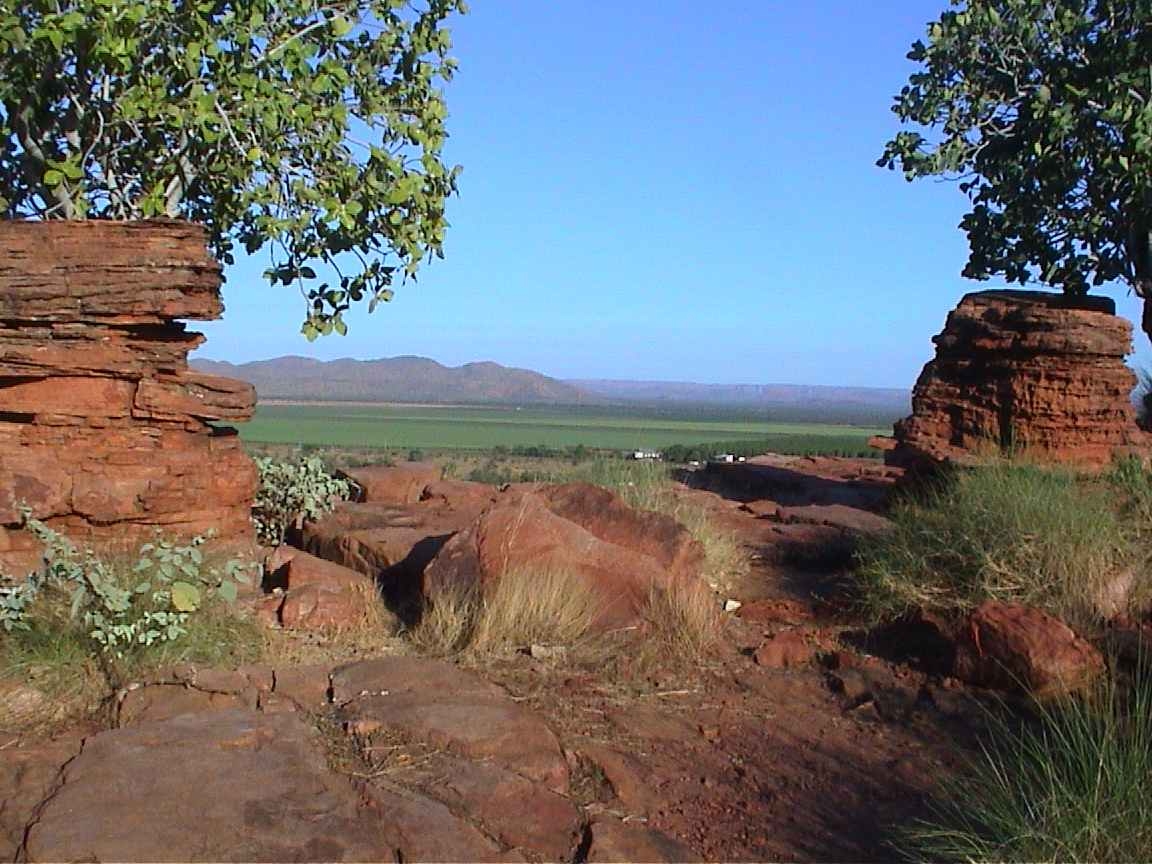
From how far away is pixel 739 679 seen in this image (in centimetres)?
627

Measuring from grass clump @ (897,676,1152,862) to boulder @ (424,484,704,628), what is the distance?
2527 mm

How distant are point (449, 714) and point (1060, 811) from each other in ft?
8.14

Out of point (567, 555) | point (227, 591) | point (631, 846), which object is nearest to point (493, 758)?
point (631, 846)

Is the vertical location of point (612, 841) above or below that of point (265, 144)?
below

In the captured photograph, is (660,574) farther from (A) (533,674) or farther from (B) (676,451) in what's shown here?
(B) (676,451)

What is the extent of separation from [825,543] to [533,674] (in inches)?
155

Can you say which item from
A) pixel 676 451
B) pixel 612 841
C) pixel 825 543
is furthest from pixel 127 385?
pixel 676 451

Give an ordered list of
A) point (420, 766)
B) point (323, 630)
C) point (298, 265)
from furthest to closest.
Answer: point (298, 265)
point (323, 630)
point (420, 766)

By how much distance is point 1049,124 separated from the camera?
12.2 metres

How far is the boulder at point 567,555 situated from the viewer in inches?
263

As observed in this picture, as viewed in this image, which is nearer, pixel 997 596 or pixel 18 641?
pixel 18 641

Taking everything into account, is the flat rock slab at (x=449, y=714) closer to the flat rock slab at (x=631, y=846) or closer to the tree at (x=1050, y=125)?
the flat rock slab at (x=631, y=846)

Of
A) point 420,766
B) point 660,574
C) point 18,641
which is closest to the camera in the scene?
point 420,766

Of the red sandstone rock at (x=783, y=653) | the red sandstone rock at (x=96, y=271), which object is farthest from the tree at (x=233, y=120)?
the red sandstone rock at (x=783, y=653)
